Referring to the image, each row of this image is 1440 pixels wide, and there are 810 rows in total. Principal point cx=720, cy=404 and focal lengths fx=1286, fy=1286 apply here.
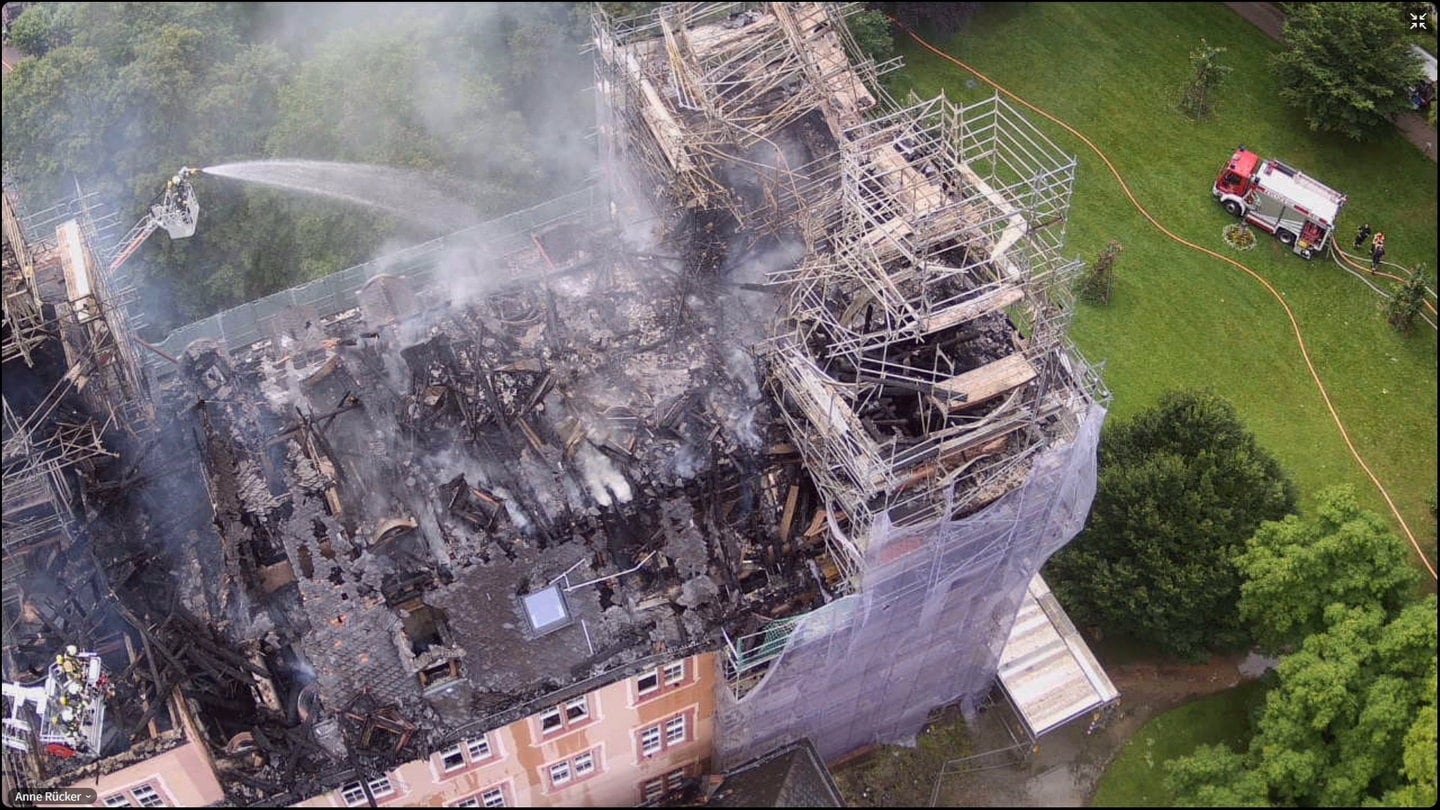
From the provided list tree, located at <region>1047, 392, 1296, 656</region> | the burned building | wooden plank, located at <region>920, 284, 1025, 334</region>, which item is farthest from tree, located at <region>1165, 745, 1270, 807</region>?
wooden plank, located at <region>920, 284, 1025, 334</region>

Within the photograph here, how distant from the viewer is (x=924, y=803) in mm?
38969

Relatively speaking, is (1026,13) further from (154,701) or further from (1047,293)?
(154,701)

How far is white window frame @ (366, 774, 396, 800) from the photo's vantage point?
31719 mm

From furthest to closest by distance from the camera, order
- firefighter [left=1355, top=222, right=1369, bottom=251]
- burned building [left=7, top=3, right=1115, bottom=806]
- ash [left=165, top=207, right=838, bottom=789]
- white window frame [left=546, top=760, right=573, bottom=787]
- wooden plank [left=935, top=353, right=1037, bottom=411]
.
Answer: firefighter [left=1355, top=222, right=1369, bottom=251] < white window frame [left=546, top=760, right=573, bottom=787] < ash [left=165, top=207, right=838, bottom=789] < burned building [left=7, top=3, right=1115, bottom=806] < wooden plank [left=935, top=353, right=1037, bottom=411]

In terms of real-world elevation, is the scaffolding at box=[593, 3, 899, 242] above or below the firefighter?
above

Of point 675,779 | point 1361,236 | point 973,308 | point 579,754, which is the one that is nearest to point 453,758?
point 579,754

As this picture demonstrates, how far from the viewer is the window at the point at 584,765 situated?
34594 mm

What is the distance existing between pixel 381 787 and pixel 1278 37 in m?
48.6

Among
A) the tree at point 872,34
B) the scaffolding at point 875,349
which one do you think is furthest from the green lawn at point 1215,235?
the scaffolding at point 875,349

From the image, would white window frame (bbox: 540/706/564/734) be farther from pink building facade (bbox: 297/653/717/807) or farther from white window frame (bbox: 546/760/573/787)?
white window frame (bbox: 546/760/573/787)

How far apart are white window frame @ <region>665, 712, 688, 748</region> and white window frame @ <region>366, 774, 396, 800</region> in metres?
A: 7.32

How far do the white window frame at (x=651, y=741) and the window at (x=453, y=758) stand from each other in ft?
16.1

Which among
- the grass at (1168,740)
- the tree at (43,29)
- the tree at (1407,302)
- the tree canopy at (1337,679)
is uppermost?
the tree at (43,29)

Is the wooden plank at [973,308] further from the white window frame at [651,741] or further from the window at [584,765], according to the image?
the window at [584,765]
